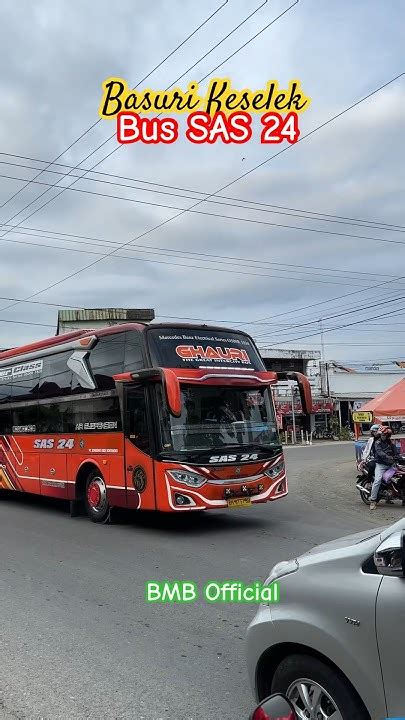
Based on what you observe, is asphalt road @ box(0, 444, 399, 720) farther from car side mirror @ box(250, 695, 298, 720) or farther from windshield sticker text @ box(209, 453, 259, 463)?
car side mirror @ box(250, 695, 298, 720)

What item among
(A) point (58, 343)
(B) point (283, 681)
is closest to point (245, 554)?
(B) point (283, 681)

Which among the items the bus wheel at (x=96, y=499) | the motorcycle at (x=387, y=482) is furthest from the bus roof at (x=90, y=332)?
the motorcycle at (x=387, y=482)

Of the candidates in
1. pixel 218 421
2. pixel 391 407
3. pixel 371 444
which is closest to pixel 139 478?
pixel 218 421

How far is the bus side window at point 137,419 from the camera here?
10352 millimetres

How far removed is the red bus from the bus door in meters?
0.02

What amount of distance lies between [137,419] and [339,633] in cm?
797

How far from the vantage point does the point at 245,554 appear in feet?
27.6

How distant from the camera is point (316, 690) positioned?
2.93m

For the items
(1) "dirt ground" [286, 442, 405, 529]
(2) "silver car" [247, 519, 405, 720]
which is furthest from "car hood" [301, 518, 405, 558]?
(1) "dirt ground" [286, 442, 405, 529]

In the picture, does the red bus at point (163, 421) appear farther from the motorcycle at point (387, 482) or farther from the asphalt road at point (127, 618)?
the motorcycle at point (387, 482)

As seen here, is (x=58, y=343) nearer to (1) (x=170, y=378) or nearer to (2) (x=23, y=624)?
(1) (x=170, y=378)

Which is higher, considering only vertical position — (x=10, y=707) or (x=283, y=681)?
(x=283, y=681)

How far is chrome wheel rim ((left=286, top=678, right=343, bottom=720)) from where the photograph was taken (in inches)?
113

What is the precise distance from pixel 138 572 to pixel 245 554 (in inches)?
63.4
